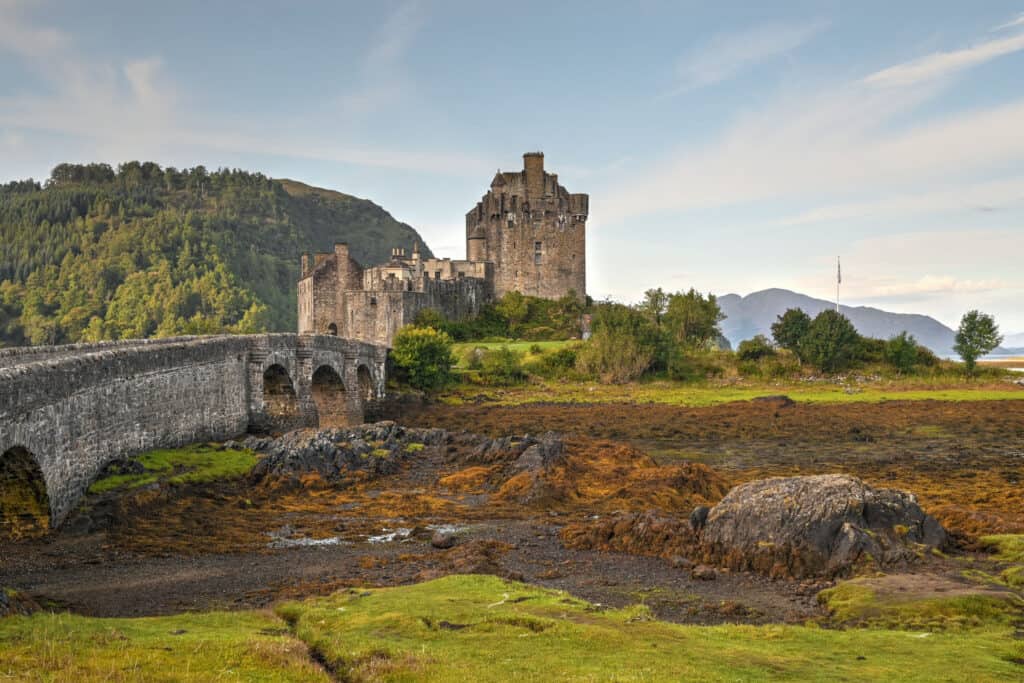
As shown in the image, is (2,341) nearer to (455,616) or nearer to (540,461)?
(540,461)

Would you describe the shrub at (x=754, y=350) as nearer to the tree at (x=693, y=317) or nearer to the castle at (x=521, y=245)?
the tree at (x=693, y=317)

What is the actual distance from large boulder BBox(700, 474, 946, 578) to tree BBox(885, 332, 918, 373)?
67525 millimetres

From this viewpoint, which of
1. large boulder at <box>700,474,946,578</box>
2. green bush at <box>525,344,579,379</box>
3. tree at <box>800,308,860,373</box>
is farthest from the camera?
tree at <box>800,308,860,373</box>

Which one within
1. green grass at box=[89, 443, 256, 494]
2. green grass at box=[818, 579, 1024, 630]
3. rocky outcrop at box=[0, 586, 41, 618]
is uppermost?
green grass at box=[89, 443, 256, 494]

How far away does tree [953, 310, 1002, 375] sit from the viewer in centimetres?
8856

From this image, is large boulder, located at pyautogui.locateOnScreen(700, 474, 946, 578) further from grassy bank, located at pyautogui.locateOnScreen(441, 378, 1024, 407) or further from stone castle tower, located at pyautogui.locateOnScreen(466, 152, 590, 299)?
stone castle tower, located at pyautogui.locateOnScreen(466, 152, 590, 299)

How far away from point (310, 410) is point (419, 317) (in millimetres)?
39796

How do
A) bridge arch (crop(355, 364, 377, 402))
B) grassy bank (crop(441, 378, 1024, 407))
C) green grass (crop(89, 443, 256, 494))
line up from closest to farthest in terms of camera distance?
green grass (crop(89, 443, 256, 494)), bridge arch (crop(355, 364, 377, 402)), grassy bank (crop(441, 378, 1024, 407))

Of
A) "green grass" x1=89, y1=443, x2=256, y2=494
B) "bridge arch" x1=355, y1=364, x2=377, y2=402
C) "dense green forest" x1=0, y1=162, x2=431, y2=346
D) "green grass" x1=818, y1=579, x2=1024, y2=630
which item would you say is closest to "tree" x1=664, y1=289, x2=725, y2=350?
"bridge arch" x1=355, y1=364, x2=377, y2=402

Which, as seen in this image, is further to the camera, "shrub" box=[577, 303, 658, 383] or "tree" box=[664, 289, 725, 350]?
"tree" box=[664, 289, 725, 350]

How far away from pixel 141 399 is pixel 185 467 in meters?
2.89

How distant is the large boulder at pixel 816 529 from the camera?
21.6 metres

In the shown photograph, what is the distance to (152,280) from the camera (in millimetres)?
154750

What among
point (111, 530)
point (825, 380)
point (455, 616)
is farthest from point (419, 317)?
point (455, 616)
